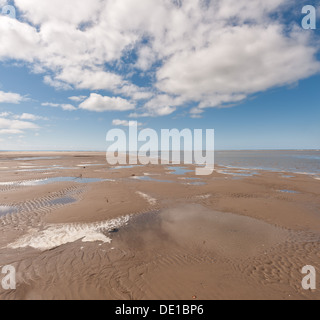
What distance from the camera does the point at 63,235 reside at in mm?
7188

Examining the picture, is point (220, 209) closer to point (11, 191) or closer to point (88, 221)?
point (88, 221)

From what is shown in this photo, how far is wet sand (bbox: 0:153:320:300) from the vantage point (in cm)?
452

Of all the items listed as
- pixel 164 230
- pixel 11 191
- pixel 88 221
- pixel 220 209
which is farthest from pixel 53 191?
pixel 220 209

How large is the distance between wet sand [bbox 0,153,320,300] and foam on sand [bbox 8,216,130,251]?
0.13 feet

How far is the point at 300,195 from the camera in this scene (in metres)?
13.9
